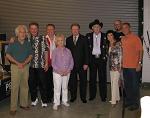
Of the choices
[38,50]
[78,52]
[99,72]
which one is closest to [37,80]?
[38,50]

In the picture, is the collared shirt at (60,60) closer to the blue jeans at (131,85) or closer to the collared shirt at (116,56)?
the collared shirt at (116,56)

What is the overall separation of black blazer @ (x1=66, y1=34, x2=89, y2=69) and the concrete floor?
32.1 inches

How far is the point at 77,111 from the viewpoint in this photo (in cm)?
617

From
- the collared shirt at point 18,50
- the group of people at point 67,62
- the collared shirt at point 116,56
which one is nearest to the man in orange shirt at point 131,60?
the group of people at point 67,62

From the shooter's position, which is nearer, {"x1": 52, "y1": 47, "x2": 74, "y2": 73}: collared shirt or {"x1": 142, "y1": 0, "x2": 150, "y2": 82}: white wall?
{"x1": 52, "y1": 47, "x2": 74, "y2": 73}: collared shirt

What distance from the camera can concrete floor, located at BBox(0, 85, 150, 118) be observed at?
19.2 feet

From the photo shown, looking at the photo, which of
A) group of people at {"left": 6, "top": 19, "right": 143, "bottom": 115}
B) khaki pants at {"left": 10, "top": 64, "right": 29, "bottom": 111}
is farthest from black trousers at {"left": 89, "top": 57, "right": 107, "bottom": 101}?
khaki pants at {"left": 10, "top": 64, "right": 29, "bottom": 111}

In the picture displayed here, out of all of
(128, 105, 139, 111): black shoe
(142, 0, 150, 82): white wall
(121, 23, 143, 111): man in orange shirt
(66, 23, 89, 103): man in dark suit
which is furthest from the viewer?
(142, 0, 150, 82): white wall

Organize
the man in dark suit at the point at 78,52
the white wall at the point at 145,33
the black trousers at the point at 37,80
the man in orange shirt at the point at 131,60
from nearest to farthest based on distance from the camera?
the man in orange shirt at the point at 131,60 < the black trousers at the point at 37,80 < the man in dark suit at the point at 78,52 < the white wall at the point at 145,33

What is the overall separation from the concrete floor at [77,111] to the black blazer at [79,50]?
0.82 m

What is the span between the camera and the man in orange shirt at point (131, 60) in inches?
233

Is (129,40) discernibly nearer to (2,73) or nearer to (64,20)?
(2,73)

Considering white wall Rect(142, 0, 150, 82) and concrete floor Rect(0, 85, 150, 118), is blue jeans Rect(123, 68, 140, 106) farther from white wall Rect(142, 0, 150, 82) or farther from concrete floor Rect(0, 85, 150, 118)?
white wall Rect(142, 0, 150, 82)

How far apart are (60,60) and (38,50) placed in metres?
0.44
